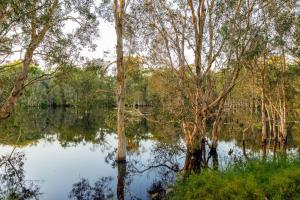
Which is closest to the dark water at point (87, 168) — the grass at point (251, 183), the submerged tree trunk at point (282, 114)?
the submerged tree trunk at point (282, 114)

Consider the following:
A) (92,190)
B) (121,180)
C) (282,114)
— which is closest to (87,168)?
(121,180)

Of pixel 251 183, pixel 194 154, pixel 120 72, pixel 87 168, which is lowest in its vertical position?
pixel 87 168

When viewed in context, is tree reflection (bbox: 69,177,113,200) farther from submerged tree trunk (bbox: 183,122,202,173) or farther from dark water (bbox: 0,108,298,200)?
submerged tree trunk (bbox: 183,122,202,173)

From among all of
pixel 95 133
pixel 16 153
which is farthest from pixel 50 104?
pixel 16 153

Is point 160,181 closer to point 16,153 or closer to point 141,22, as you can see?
point 141,22

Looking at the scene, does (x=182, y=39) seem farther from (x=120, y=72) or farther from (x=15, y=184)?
(x=15, y=184)

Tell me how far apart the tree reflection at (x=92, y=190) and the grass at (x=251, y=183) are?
5.30 metres

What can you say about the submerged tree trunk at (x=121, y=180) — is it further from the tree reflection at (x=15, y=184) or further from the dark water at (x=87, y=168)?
the tree reflection at (x=15, y=184)

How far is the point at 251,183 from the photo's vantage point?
341 inches

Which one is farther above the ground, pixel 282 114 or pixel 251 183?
pixel 282 114

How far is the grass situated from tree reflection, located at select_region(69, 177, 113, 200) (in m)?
5.30

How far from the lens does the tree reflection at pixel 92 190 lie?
1481cm

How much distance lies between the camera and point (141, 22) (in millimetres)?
18031

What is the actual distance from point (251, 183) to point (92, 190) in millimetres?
9251
